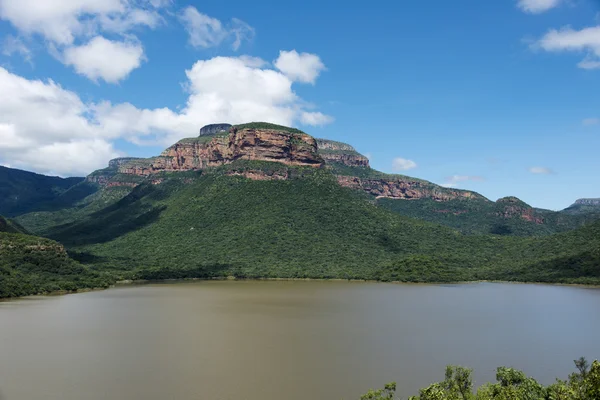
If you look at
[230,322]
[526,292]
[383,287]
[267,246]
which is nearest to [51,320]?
[230,322]

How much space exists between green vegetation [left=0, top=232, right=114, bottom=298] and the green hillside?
11.5m

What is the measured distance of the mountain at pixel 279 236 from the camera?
105 m

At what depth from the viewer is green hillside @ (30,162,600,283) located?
10431cm

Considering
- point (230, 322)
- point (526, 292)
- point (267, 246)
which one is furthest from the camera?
point (267, 246)

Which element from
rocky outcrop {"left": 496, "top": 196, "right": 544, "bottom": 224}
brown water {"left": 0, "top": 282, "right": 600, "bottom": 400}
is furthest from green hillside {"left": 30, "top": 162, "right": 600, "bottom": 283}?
rocky outcrop {"left": 496, "top": 196, "right": 544, "bottom": 224}

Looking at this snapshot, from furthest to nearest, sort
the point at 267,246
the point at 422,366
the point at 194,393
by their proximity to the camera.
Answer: the point at 267,246
the point at 422,366
the point at 194,393

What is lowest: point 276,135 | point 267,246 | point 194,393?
point 194,393

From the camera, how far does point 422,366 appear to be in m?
38.7

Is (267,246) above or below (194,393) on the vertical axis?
above

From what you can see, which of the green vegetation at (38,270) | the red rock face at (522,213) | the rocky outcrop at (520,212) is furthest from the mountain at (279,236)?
the rocky outcrop at (520,212)

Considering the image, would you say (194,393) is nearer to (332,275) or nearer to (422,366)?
(422,366)

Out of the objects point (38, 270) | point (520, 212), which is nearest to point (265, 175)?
point (38, 270)

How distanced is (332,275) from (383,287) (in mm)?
Answer: 15577

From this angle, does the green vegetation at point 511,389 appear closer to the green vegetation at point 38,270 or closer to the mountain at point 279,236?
the green vegetation at point 38,270
